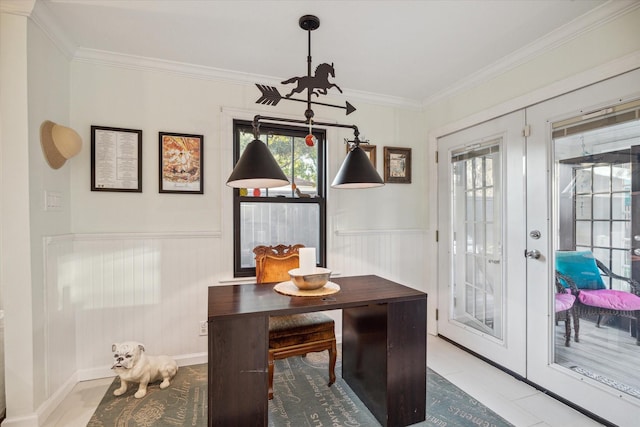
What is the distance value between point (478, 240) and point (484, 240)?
0.21 feet

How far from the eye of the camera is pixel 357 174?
6.24 feet

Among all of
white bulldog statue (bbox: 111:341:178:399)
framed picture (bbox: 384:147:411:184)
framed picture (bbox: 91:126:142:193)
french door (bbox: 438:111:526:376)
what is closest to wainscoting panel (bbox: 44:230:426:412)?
white bulldog statue (bbox: 111:341:178:399)

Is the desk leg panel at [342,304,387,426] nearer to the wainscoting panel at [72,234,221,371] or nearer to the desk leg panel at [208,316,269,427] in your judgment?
the desk leg panel at [208,316,269,427]

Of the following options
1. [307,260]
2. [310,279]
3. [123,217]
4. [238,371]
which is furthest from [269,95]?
[123,217]

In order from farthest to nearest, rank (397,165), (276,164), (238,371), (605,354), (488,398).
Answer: (397,165)
(488,398)
(605,354)
(276,164)
(238,371)

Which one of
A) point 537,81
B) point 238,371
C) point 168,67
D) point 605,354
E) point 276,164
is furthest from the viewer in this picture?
point 168,67

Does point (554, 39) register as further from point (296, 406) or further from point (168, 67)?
point (296, 406)

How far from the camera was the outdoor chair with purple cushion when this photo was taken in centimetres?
181

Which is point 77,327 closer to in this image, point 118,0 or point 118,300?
point 118,300

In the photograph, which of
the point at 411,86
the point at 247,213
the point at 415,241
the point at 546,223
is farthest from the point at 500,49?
the point at 247,213

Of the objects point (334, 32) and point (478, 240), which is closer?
point (334, 32)

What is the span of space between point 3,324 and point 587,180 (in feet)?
12.0

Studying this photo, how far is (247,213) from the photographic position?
2.83m

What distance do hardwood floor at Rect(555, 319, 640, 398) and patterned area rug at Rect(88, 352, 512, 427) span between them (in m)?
0.66
